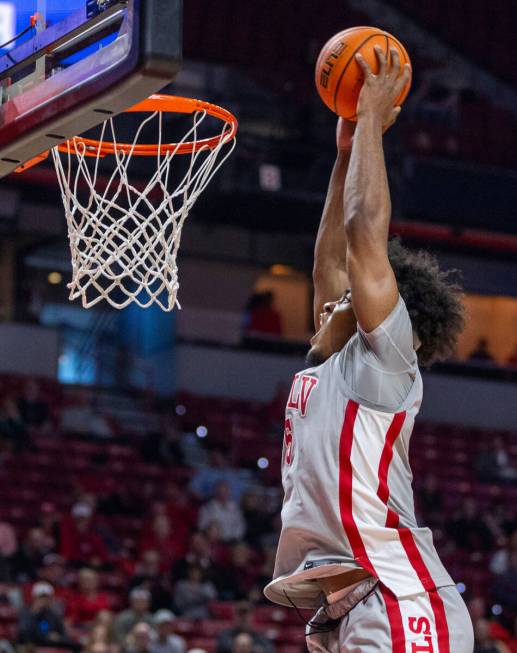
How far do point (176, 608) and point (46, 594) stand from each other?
65.2 inches

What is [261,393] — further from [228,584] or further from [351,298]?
[351,298]

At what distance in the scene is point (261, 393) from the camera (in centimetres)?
1623

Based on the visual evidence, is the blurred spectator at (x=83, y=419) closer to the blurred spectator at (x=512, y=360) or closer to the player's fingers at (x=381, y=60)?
the blurred spectator at (x=512, y=360)

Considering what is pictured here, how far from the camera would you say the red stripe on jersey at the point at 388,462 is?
3363 millimetres

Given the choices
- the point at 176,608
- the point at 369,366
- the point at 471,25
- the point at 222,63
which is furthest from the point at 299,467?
the point at 471,25

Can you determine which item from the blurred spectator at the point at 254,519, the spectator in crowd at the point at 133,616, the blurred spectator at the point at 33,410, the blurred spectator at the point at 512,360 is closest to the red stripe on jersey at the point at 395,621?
the spectator in crowd at the point at 133,616

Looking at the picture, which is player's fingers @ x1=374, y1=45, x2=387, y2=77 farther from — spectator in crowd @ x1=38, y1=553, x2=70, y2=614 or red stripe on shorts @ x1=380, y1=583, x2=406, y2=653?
spectator in crowd @ x1=38, y1=553, x2=70, y2=614

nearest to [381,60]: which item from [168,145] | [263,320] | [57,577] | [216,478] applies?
[168,145]

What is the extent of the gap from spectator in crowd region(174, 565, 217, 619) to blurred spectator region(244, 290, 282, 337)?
657cm

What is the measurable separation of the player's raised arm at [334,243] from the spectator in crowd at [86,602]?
6362 millimetres

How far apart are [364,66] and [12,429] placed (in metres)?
9.56

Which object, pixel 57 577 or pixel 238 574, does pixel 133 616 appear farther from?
pixel 238 574

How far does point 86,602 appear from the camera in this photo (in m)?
9.83

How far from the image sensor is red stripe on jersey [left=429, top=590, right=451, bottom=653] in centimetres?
330
